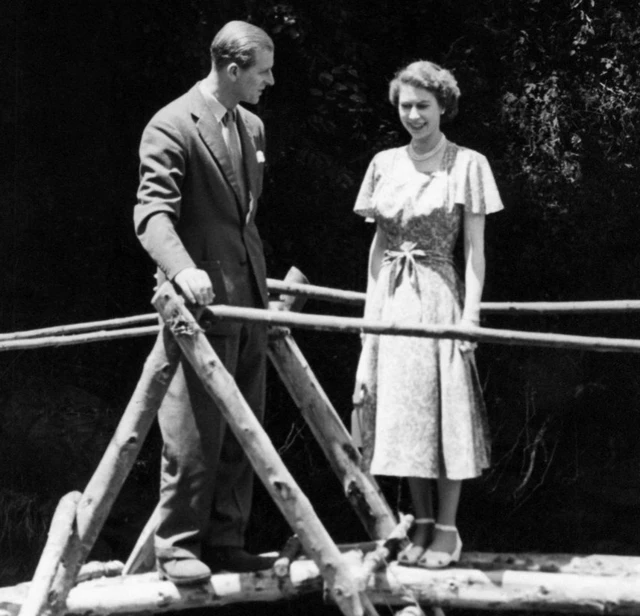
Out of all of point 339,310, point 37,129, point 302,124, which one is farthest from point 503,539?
point 37,129

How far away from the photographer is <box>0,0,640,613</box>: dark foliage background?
10328 millimetres

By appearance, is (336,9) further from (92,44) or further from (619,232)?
(619,232)

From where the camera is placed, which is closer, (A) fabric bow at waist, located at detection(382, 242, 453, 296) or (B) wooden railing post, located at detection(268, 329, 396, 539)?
(A) fabric bow at waist, located at detection(382, 242, 453, 296)

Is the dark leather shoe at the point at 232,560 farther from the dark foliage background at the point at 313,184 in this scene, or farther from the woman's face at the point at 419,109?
the dark foliage background at the point at 313,184

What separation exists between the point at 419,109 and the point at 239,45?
695mm

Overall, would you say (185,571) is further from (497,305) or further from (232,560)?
(497,305)

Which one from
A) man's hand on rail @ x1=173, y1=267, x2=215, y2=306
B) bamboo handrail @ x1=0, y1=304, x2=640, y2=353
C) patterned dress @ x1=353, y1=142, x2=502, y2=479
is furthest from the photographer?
patterned dress @ x1=353, y1=142, x2=502, y2=479

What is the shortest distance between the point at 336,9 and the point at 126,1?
1.40 m

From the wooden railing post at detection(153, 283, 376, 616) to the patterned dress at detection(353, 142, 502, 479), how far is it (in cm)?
42

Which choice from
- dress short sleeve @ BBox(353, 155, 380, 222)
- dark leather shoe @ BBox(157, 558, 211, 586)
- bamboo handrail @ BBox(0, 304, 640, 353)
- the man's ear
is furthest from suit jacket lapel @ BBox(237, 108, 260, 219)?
dark leather shoe @ BBox(157, 558, 211, 586)

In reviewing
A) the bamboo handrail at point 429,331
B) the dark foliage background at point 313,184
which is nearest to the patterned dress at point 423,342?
the bamboo handrail at point 429,331

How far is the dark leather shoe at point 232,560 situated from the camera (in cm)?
570

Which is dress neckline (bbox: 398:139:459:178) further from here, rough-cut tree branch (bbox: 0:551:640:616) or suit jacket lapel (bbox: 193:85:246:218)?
rough-cut tree branch (bbox: 0:551:640:616)

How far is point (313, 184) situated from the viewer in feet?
33.7
